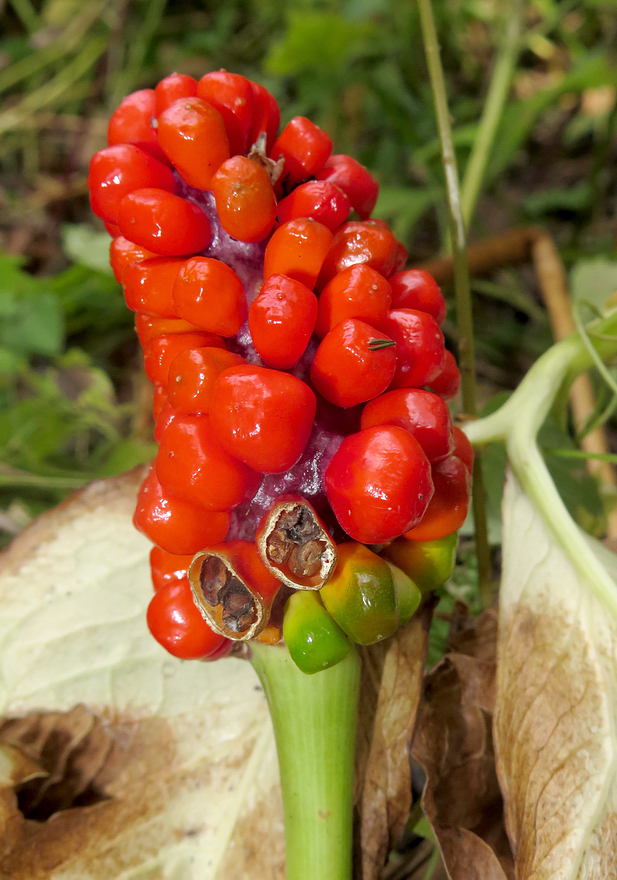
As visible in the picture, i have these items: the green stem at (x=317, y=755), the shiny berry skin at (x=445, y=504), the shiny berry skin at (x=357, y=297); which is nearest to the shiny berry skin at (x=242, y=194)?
the shiny berry skin at (x=357, y=297)

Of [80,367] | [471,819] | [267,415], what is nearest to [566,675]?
[471,819]

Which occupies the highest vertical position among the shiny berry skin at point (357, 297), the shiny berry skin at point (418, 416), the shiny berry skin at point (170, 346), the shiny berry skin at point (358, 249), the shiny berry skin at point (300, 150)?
the shiny berry skin at point (300, 150)

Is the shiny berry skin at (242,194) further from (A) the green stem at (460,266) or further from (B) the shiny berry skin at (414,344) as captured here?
(A) the green stem at (460,266)

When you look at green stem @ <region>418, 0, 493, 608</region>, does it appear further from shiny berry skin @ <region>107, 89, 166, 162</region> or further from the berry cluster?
shiny berry skin @ <region>107, 89, 166, 162</region>

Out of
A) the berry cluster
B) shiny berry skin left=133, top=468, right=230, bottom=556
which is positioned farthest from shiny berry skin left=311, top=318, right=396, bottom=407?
shiny berry skin left=133, top=468, right=230, bottom=556

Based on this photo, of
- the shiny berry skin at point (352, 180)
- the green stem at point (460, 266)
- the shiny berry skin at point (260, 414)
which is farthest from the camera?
the green stem at point (460, 266)

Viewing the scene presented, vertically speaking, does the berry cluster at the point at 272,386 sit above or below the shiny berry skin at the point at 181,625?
above
